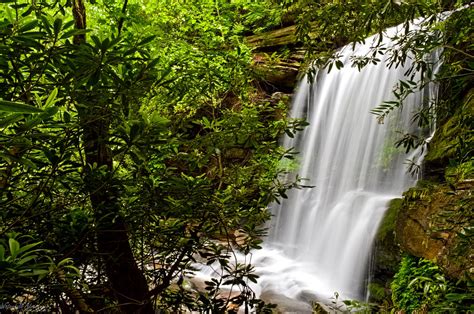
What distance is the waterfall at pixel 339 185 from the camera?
6.29m

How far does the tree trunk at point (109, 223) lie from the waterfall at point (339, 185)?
15.7 ft

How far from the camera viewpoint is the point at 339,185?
8.28 meters

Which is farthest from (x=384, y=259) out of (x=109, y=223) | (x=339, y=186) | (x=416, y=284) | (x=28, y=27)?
(x=28, y=27)

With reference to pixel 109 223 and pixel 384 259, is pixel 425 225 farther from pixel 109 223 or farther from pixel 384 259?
pixel 109 223

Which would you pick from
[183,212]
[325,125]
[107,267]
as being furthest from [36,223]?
[325,125]

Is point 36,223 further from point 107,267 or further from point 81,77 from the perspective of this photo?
point 81,77

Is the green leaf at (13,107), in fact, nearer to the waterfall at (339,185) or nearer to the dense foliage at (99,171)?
the dense foliage at (99,171)

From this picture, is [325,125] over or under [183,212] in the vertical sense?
over

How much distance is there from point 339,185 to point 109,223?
7.50 metres

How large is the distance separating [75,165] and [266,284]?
Result: 5684 millimetres

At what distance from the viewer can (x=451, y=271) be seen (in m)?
3.34

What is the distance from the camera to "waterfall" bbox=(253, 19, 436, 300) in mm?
6289

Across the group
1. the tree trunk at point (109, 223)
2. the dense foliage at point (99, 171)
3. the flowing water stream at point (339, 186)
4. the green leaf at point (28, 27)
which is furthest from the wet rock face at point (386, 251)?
the green leaf at point (28, 27)

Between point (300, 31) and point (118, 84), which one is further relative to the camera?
point (300, 31)
